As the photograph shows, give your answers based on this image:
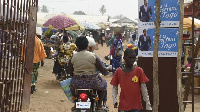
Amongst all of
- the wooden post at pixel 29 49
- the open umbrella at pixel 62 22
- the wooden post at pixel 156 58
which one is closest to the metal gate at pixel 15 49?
the wooden post at pixel 29 49

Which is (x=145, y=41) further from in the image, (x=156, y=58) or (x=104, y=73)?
(x=104, y=73)

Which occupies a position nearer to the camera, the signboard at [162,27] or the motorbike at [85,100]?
the motorbike at [85,100]

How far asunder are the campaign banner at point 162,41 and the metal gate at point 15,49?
2.03 meters

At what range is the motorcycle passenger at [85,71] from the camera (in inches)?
245

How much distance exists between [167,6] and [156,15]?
0.90ft

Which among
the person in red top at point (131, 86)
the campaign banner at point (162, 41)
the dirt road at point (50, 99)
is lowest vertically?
the dirt road at point (50, 99)

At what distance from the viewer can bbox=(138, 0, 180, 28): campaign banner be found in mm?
6180

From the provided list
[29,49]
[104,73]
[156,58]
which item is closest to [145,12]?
[156,58]

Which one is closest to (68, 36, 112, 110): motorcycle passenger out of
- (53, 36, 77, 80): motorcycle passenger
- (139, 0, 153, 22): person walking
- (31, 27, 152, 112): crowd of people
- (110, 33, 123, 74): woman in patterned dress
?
(31, 27, 152, 112): crowd of people

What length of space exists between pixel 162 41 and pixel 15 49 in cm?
241

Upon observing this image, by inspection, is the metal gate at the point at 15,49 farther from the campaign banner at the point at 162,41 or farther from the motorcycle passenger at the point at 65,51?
the motorcycle passenger at the point at 65,51

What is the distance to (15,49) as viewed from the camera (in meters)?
6.20

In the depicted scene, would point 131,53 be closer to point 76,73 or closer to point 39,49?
point 76,73

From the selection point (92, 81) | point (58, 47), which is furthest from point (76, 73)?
point (58, 47)
